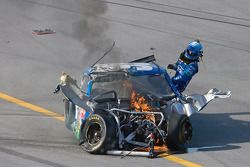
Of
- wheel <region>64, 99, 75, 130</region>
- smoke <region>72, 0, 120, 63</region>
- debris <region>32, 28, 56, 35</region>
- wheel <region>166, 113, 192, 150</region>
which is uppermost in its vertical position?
debris <region>32, 28, 56, 35</region>

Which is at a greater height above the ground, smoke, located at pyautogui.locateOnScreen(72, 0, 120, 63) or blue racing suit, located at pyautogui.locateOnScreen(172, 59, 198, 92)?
smoke, located at pyautogui.locateOnScreen(72, 0, 120, 63)

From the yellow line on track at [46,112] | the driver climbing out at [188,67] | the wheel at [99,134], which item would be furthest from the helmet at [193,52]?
the wheel at [99,134]

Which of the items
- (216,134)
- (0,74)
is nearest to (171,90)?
(216,134)

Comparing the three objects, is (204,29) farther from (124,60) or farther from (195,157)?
(195,157)

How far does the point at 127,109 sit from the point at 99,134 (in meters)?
0.77

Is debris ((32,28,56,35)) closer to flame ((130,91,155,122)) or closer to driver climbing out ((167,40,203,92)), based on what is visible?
driver climbing out ((167,40,203,92))

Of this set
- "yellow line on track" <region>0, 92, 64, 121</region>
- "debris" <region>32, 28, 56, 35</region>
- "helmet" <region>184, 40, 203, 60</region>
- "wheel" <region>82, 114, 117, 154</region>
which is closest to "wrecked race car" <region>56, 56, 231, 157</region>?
"wheel" <region>82, 114, 117, 154</region>

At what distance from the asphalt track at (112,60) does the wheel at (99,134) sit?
0.19 m

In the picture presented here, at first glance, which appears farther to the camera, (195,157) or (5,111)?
(5,111)

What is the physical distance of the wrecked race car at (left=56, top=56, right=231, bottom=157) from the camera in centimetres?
1301

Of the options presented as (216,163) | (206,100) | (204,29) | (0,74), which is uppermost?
(204,29)

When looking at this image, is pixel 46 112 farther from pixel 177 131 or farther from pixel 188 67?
pixel 177 131

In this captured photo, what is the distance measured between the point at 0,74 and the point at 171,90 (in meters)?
6.34

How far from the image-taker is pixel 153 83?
46.9 feet
